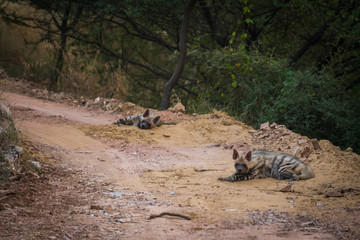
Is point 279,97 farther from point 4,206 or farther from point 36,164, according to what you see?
point 4,206

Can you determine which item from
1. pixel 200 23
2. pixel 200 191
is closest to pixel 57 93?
pixel 200 23

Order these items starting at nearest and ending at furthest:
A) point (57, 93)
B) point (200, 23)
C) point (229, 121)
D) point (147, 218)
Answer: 1. point (147, 218)
2. point (229, 121)
3. point (57, 93)
4. point (200, 23)

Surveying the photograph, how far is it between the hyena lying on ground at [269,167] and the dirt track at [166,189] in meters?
0.18

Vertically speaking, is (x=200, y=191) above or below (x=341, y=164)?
below

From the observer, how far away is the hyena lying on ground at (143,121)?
11.6 metres

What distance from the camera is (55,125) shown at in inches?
419

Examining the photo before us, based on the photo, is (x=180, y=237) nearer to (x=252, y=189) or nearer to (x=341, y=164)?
(x=252, y=189)

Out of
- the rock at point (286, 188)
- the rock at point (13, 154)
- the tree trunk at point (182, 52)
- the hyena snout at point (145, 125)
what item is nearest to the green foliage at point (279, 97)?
the tree trunk at point (182, 52)

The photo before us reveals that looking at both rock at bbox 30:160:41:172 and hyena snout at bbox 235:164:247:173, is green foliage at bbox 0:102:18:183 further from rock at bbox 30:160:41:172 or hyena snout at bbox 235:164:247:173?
hyena snout at bbox 235:164:247:173

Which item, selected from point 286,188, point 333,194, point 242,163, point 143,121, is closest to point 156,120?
point 143,121

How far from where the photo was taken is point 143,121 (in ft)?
38.2

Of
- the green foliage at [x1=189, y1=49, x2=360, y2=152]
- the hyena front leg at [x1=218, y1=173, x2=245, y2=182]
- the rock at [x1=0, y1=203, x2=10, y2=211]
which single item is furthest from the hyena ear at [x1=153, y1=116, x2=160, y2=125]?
the rock at [x1=0, y1=203, x2=10, y2=211]

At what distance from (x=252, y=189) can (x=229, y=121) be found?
481 centimetres

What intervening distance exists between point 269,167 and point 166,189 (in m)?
2.05
